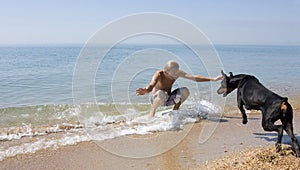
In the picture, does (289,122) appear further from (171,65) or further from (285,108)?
(171,65)

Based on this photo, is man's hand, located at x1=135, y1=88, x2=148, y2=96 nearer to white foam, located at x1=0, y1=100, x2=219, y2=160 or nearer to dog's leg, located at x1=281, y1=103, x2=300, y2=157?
white foam, located at x1=0, y1=100, x2=219, y2=160

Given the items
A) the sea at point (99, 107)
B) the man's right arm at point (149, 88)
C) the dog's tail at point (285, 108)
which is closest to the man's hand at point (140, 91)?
the man's right arm at point (149, 88)

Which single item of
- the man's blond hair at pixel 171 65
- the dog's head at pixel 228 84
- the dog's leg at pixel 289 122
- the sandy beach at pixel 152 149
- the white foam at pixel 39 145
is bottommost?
the white foam at pixel 39 145

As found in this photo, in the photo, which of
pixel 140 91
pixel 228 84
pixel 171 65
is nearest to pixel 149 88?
pixel 140 91

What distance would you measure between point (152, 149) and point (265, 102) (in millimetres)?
1957

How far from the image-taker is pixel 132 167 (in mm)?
4352

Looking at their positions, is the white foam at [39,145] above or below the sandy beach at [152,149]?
below

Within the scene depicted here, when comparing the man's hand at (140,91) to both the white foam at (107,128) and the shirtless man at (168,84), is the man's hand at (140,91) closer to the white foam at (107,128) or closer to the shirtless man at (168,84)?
the shirtless man at (168,84)

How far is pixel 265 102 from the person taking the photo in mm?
4695

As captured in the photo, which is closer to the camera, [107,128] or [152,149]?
[152,149]

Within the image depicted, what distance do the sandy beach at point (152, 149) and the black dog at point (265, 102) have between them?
566mm

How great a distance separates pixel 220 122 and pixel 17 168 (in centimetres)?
426

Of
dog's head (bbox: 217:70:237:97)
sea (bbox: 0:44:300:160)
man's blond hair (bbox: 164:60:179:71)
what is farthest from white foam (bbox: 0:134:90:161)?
dog's head (bbox: 217:70:237:97)

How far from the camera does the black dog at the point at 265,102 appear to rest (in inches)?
173
